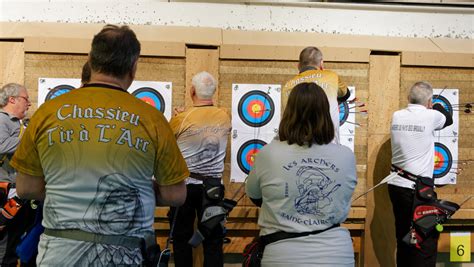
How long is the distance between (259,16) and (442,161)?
1.87 m

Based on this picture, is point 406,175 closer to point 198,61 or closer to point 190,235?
point 190,235

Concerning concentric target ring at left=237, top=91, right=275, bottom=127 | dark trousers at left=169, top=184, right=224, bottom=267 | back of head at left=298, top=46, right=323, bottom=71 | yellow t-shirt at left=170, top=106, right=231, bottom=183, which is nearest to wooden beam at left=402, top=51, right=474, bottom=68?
back of head at left=298, top=46, right=323, bottom=71

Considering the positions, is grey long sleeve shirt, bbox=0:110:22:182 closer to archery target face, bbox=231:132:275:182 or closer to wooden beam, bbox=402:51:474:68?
archery target face, bbox=231:132:275:182

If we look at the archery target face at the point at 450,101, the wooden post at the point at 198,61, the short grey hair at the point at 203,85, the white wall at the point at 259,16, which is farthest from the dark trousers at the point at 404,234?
the wooden post at the point at 198,61

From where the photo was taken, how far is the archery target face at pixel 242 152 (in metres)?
4.40

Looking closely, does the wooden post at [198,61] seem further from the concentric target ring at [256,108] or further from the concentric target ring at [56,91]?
the concentric target ring at [56,91]

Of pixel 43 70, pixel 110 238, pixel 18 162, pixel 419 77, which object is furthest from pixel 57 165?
pixel 419 77

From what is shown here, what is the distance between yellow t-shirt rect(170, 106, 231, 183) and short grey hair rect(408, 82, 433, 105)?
1438mm

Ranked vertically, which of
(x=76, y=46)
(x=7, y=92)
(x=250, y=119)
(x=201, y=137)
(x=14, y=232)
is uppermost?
(x=76, y=46)

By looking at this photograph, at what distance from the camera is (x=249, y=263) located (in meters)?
2.62

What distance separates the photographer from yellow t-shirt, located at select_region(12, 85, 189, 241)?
74.4 inches

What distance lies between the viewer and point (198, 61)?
14.1 feet

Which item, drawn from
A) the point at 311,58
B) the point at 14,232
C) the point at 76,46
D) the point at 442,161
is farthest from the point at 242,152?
the point at 14,232

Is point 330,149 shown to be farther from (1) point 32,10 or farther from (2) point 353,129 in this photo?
(1) point 32,10
